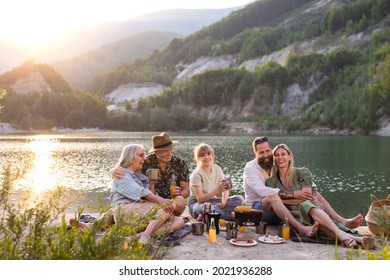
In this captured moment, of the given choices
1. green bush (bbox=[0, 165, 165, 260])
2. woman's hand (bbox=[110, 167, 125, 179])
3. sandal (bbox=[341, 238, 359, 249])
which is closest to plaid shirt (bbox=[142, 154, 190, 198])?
woman's hand (bbox=[110, 167, 125, 179])

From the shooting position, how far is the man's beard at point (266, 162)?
23.4 feet

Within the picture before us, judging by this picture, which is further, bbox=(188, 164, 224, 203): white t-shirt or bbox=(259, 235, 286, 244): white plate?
bbox=(188, 164, 224, 203): white t-shirt

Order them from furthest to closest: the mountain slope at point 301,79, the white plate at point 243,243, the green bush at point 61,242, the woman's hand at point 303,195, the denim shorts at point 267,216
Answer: the mountain slope at point 301,79
the denim shorts at point 267,216
the woman's hand at point 303,195
the white plate at point 243,243
the green bush at point 61,242

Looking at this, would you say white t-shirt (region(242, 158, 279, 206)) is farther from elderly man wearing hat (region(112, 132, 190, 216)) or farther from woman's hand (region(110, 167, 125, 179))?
woman's hand (region(110, 167, 125, 179))

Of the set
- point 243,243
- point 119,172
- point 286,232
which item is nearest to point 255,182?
point 286,232

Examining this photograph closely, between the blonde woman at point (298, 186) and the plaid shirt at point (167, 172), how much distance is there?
1.34 metres

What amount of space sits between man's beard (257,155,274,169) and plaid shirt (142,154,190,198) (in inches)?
45.6

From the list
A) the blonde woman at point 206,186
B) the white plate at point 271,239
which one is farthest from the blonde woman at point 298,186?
the blonde woman at point 206,186

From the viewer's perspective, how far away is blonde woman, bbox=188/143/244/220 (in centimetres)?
711

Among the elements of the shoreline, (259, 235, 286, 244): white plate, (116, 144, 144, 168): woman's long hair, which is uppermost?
(116, 144, 144, 168): woman's long hair

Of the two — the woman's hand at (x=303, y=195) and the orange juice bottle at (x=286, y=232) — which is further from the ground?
the woman's hand at (x=303, y=195)

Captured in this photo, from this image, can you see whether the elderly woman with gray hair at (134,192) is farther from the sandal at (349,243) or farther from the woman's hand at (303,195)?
the sandal at (349,243)

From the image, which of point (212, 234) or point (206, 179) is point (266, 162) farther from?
point (212, 234)

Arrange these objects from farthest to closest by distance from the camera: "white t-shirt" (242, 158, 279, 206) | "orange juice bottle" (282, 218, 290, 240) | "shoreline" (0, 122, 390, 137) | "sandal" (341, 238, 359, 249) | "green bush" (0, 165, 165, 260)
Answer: "shoreline" (0, 122, 390, 137)
"white t-shirt" (242, 158, 279, 206)
"orange juice bottle" (282, 218, 290, 240)
"sandal" (341, 238, 359, 249)
"green bush" (0, 165, 165, 260)
